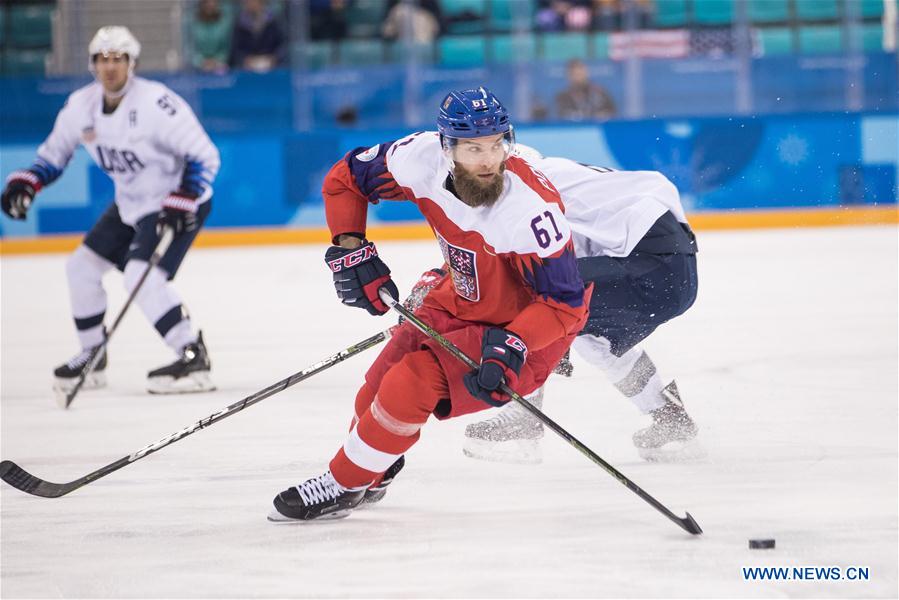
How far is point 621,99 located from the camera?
9117 mm

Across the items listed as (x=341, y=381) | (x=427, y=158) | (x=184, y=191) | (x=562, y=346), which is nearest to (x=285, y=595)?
(x=562, y=346)

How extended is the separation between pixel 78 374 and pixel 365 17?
5843mm

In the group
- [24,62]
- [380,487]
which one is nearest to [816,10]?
[24,62]

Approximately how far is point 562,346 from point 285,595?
2.84 ft

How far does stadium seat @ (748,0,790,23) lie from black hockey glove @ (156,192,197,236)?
6.30m

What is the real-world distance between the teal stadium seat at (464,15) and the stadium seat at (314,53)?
95 cm

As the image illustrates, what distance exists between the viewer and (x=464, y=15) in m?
9.76

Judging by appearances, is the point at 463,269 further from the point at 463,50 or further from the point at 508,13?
the point at 508,13

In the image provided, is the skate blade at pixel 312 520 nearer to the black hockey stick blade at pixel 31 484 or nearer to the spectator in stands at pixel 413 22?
the black hockey stick blade at pixel 31 484

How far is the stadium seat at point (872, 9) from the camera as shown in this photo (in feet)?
30.6

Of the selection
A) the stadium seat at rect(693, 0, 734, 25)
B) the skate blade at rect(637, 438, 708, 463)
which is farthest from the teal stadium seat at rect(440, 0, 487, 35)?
the skate blade at rect(637, 438, 708, 463)

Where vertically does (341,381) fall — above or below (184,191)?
below

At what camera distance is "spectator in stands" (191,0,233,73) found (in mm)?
9469

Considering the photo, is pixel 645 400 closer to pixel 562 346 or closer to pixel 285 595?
pixel 562 346
